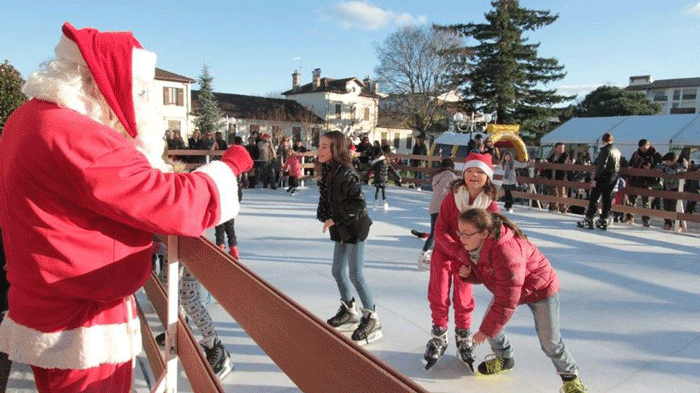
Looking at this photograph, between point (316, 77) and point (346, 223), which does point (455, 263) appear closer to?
point (346, 223)

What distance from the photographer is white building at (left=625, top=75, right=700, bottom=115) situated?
264 feet

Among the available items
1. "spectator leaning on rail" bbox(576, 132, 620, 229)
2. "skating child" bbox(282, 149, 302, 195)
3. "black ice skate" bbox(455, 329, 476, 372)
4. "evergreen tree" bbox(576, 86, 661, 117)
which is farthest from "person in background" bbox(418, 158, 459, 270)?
"evergreen tree" bbox(576, 86, 661, 117)

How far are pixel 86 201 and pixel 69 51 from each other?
0.45m

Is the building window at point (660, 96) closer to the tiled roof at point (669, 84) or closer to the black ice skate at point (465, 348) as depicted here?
the tiled roof at point (669, 84)

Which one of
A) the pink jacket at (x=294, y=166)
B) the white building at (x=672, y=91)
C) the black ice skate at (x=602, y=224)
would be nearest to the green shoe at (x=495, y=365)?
the black ice skate at (x=602, y=224)

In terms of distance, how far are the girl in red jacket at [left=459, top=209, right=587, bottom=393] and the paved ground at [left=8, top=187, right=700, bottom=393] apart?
0.44 m

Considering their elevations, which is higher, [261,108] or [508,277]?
[261,108]

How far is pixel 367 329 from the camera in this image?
3574mm

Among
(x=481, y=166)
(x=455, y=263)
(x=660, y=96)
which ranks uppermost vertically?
(x=660, y=96)

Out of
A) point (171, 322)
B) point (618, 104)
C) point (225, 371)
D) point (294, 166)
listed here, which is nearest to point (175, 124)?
point (294, 166)

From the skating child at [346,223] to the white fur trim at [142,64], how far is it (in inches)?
93.5

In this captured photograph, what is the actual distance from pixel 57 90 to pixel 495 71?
37725 mm

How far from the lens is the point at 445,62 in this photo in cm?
3706

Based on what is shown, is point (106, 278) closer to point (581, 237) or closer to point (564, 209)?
point (581, 237)
